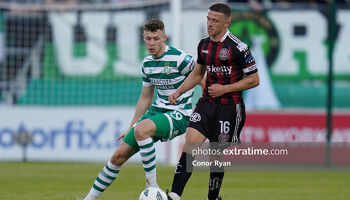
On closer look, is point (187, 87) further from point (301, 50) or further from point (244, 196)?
point (301, 50)

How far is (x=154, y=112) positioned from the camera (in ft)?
29.7

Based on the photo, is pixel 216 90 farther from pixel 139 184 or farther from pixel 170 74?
pixel 139 184

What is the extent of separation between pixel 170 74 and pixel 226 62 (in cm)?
106

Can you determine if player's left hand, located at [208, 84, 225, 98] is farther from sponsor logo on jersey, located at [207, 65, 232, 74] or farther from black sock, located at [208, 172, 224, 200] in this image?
black sock, located at [208, 172, 224, 200]

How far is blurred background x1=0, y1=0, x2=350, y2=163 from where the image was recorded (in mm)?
19297

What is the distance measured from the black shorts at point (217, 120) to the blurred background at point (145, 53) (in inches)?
415

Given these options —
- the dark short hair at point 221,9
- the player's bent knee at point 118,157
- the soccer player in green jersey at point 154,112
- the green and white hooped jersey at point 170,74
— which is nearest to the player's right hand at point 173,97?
the soccer player in green jersey at point 154,112

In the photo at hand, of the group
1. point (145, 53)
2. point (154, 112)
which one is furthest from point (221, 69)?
point (145, 53)

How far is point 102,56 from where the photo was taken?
21953 millimetres

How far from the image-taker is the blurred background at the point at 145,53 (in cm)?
1930

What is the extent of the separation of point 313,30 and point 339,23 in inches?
31.1

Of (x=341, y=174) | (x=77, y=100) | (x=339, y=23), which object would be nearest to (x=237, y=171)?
(x=341, y=174)

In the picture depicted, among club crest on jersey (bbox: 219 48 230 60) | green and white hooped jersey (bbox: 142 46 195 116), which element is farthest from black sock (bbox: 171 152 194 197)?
club crest on jersey (bbox: 219 48 230 60)

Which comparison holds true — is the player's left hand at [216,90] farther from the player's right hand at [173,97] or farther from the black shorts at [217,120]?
the player's right hand at [173,97]
